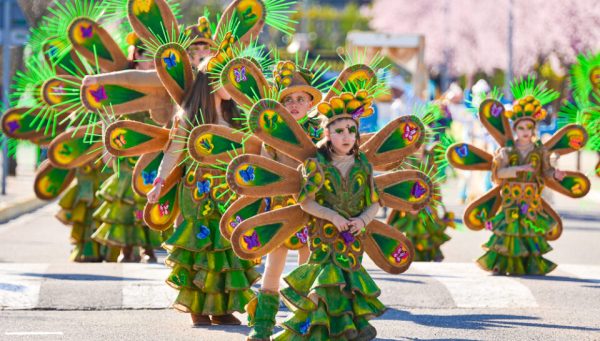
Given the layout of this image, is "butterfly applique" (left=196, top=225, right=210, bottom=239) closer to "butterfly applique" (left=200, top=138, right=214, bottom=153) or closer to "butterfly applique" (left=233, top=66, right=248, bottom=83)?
"butterfly applique" (left=200, top=138, right=214, bottom=153)

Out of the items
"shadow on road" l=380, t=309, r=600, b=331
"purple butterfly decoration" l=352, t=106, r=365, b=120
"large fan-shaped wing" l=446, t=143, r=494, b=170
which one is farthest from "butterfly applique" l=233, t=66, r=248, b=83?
"large fan-shaped wing" l=446, t=143, r=494, b=170

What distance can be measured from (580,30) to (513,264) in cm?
3343

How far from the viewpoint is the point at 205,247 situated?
8391 mm

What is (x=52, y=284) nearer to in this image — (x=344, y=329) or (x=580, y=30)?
(x=344, y=329)

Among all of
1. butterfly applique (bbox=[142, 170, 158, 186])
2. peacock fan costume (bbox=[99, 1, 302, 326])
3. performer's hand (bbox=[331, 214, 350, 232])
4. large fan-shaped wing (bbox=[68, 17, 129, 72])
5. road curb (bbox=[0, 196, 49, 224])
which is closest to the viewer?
performer's hand (bbox=[331, 214, 350, 232])

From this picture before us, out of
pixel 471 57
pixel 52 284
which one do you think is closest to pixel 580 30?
pixel 471 57

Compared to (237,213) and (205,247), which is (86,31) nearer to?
(205,247)

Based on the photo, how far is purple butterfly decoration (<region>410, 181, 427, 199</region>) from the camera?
24.6 ft

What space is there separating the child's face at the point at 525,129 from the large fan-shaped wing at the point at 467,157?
36 centimetres

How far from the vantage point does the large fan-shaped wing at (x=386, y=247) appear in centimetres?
744

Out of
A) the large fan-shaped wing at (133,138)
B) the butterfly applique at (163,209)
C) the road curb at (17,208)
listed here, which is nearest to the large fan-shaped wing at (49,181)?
the butterfly applique at (163,209)

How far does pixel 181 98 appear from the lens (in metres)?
8.41

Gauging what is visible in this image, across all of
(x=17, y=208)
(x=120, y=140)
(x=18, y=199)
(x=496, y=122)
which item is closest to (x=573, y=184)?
(x=496, y=122)

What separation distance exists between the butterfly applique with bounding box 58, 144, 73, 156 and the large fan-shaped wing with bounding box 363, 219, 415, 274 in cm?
340
